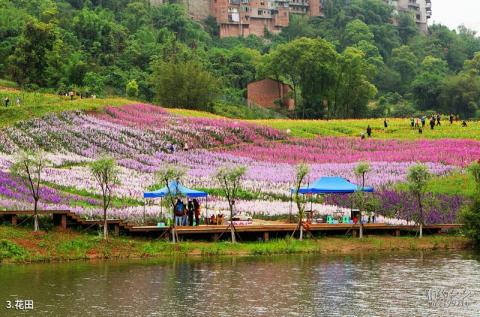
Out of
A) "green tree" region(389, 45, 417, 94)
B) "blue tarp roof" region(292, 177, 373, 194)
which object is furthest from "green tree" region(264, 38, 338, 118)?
"blue tarp roof" region(292, 177, 373, 194)

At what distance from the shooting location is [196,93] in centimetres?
10706

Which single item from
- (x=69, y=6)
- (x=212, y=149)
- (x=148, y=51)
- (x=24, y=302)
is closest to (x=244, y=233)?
(x=24, y=302)

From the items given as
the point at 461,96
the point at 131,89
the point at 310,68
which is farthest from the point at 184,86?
the point at 461,96

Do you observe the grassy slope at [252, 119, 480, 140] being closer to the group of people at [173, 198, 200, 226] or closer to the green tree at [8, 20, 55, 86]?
the green tree at [8, 20, 55, 86]

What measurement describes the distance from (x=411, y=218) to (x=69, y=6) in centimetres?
13014

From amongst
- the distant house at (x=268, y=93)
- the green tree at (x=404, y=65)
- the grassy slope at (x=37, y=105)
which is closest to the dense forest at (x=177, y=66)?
the green tree at (x=404, y=65)

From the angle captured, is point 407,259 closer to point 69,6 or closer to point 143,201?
point 143,201

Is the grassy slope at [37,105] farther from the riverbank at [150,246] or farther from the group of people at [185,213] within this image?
the riverbank at [150,246]

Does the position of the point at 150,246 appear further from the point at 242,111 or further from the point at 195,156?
the point at 242,111

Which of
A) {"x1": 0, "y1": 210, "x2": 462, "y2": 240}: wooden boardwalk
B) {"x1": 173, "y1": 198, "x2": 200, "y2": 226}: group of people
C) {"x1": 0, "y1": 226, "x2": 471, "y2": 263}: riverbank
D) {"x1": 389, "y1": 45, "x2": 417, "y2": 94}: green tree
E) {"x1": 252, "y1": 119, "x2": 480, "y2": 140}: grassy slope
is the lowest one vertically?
{"x1": 0, "y1": 226, "x2": 471, "y2": 263}: riverbank

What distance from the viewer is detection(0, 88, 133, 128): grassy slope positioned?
72.1m

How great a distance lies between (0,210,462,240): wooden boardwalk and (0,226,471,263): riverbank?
0.66 m

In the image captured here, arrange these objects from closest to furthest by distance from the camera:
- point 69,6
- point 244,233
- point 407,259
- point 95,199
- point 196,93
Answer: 1. point 407,259
2. point 244,233
3. point 95,199
4. point 196,93
5. point 69,6

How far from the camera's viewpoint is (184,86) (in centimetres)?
10669
